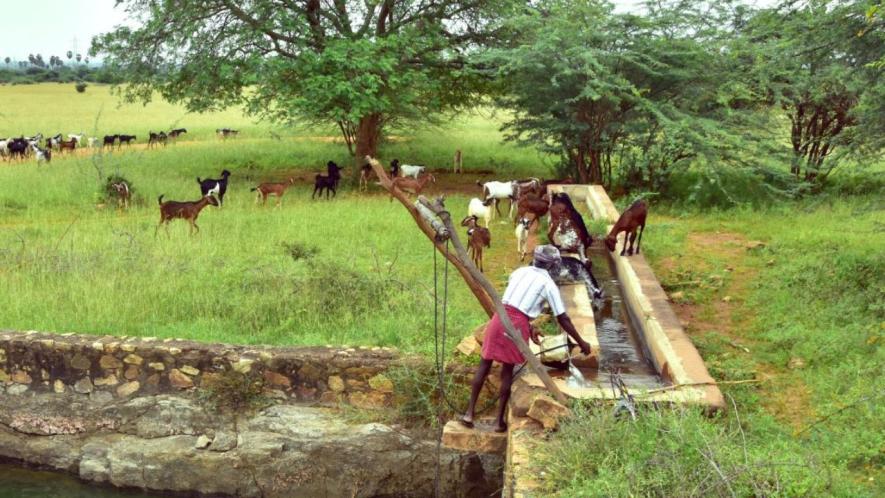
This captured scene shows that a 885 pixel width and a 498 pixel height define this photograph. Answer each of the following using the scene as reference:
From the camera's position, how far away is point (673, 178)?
59.8 feet

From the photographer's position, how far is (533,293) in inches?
228

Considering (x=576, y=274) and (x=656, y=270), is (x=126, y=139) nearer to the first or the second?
(x=656, y=270)

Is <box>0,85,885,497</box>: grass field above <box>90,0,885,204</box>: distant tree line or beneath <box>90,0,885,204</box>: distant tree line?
beneath

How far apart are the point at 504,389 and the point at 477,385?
0.73 feet

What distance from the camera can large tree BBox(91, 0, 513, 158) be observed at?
55.1 feet

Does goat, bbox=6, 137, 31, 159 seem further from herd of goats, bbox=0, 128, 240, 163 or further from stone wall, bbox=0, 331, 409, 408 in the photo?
stone wall, bbox=0, 331, 409, 408

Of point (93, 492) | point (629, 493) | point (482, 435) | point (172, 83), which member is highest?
point (172, 83)

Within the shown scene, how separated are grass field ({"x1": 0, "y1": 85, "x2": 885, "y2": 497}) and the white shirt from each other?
2.59ft

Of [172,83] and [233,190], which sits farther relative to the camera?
[172,83]

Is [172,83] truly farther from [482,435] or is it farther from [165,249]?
[482,435]

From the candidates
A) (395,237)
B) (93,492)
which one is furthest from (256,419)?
(395,237)

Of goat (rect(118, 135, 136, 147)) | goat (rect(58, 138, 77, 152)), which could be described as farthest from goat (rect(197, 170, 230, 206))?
goat (rect(118, 135, 136, 147))

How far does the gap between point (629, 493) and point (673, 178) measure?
15.0m

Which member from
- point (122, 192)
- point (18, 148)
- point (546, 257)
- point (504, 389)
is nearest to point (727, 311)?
point (546, 257)
